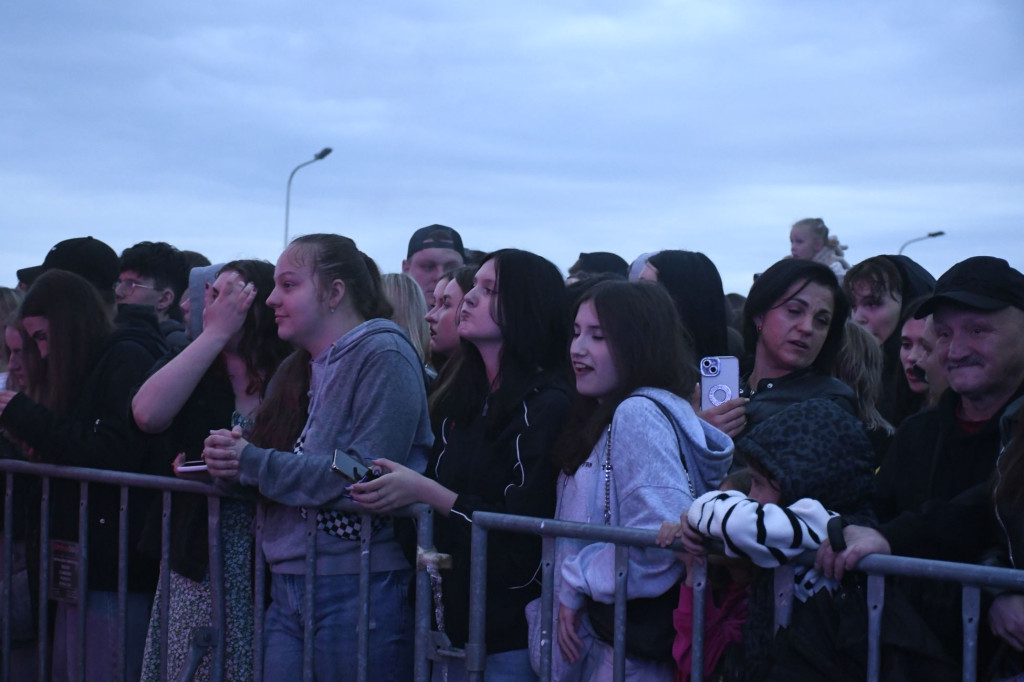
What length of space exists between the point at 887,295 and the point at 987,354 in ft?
9.03

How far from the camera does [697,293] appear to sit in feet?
15.9

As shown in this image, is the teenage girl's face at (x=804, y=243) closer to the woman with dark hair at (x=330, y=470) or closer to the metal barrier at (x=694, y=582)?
the woman with dark hair at (x=330, y=470)

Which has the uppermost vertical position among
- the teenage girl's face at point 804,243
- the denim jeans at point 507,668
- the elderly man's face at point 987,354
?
the teenage girl's face at point 804,243

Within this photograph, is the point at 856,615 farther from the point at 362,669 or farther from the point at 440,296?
→ the point at 440,296

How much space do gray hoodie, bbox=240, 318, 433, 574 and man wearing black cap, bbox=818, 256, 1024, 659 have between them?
1688 millimetres

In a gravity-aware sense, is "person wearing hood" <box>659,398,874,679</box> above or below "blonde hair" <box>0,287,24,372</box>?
below

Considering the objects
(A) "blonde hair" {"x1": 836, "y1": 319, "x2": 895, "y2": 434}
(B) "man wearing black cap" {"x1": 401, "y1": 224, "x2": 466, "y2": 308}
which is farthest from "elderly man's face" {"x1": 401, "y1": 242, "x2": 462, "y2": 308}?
(A) "blonde hair" {"x1": 836, "y1": 319, "x2": 895, "y2": 434}

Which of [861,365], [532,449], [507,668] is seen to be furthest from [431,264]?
[507,668]

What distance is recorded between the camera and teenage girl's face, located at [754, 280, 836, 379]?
4305 millimetres

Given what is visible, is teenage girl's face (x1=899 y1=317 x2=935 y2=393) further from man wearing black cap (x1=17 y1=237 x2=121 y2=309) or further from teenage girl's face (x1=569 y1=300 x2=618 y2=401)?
man wearing black cap (x1=17 y1=237 x2=121 y2=309)

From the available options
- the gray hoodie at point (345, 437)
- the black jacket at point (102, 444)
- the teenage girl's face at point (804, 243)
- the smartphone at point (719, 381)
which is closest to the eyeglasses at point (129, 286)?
the black jacket at point (102, 444)

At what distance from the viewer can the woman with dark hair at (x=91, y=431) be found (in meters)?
5.03

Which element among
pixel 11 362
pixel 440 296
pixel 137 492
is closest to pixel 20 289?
pixel 11 362

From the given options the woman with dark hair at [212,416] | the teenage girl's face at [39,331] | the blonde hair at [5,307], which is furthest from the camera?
the blonde hair at [5,307]
